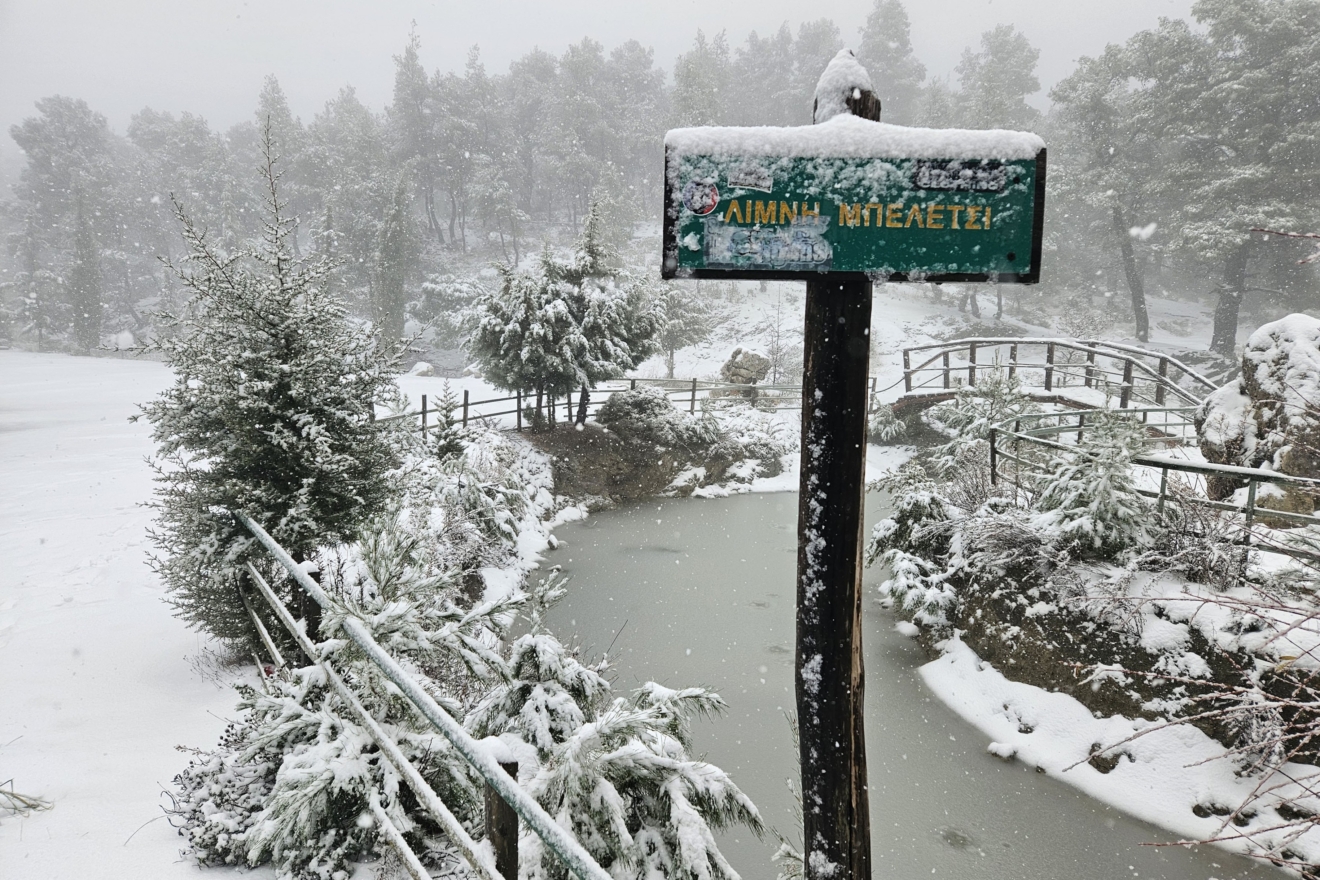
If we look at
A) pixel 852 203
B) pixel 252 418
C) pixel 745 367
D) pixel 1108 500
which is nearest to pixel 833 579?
pixel 852 203

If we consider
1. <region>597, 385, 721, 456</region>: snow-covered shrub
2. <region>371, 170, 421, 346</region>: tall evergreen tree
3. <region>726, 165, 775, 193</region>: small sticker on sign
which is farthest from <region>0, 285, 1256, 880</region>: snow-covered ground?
<region>371, 170, 421, 346</region>: tall evergreen tree

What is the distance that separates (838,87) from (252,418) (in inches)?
168

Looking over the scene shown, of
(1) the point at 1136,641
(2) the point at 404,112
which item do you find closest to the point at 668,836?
(1) the point at 1136,641

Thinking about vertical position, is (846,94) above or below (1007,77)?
below

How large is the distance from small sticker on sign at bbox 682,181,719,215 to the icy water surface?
4.79 metres

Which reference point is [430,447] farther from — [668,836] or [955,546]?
[668,836]

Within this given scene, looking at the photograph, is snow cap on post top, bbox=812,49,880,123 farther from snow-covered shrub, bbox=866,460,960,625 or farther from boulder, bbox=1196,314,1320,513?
boulder, bbox=1196,314,1320,513

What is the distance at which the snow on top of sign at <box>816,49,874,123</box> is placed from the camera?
2.09 meters

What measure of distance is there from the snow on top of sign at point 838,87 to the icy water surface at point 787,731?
4.84 metres

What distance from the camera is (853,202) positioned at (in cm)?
185

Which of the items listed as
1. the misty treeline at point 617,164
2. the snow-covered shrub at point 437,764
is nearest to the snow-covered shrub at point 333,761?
the snow-covered shrub at point 437,764

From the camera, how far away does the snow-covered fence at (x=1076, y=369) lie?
1130 cm

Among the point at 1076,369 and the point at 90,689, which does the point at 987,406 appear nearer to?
the point at 1076,369

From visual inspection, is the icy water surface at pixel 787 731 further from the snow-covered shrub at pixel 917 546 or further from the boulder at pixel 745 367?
the boulder at pixel 745 367
